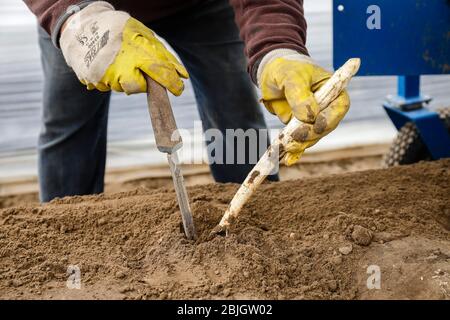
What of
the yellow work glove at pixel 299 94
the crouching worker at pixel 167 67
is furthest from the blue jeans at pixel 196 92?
the yellow work glove at pixel 299 94

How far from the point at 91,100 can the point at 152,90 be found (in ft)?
2.41

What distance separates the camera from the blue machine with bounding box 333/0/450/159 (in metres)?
1.97

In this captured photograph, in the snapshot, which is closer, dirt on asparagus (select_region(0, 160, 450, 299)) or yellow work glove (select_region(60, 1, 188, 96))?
dirt on asparagus (select_region(0, 160, 450, 299))

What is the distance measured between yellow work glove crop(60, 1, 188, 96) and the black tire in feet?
4.05

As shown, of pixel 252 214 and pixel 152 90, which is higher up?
pixel 152 90

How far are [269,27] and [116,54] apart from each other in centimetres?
41

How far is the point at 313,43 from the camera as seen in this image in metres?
3.29

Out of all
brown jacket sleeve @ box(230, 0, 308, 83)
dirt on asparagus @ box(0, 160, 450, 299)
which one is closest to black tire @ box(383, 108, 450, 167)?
dirt on asparagus @ box(0, 160, 450, 299)

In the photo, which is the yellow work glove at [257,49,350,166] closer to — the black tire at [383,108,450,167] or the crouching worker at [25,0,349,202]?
the crouching worker at [25,0,349,202]

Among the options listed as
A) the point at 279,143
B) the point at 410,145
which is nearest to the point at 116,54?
the point at 279,143

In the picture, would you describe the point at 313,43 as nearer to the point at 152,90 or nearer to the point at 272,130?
the point at 272,130

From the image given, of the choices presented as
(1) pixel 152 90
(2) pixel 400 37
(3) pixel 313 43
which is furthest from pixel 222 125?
(3) pixel 313 43

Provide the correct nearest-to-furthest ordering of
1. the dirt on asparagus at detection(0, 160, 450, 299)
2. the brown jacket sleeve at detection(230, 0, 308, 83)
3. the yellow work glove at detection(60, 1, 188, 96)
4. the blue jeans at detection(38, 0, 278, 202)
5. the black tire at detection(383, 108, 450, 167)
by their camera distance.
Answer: the dirt on asparagus at detection(0, 160, 450, 299) < the yellow work glove at detection(60, 1, 188, 96) < the brown jacket sleeve at detection(230, 0, 308, 83) < the blue jeans at detection(38, 0, 278, 202) < the black tire at detection(383, 108, 450, 167)

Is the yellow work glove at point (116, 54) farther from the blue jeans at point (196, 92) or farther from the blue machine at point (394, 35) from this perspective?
the blue machine at point (394, 35)
